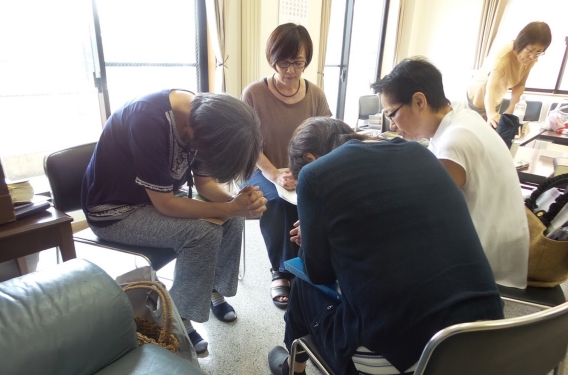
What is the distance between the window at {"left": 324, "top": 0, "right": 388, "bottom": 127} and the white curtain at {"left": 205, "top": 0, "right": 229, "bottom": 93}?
191cm

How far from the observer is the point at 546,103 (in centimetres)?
479

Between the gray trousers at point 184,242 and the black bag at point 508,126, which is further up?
the black bag at point 508,126

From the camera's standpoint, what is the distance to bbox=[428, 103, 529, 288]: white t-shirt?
1.16m

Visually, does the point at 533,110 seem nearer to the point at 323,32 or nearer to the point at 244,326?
the point at 323,32

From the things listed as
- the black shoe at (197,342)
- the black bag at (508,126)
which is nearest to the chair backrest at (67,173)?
the black shoe at (197,342)

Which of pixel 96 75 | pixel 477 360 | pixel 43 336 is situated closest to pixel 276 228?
pixel 43 336

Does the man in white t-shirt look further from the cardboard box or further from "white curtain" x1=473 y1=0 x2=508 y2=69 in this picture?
"white curtain" x1=473 y1=0 x2=508 y2=69

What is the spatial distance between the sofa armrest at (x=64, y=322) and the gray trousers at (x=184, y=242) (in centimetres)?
38

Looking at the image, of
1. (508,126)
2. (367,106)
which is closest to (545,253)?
(508,126)

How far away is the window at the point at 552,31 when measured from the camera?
15.3 feet

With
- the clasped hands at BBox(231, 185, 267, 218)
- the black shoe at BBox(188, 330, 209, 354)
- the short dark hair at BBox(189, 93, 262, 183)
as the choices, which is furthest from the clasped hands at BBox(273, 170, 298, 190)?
the black shoe at BBox(188, 330, 209, 354)

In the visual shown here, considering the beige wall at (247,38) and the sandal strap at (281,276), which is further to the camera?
the beige wall at (247,38)

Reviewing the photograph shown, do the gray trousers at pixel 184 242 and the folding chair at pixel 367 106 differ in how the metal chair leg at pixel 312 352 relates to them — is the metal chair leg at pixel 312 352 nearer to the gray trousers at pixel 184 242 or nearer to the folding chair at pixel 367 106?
the gray trousers at pixel 184 242

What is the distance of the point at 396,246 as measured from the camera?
722 mm
